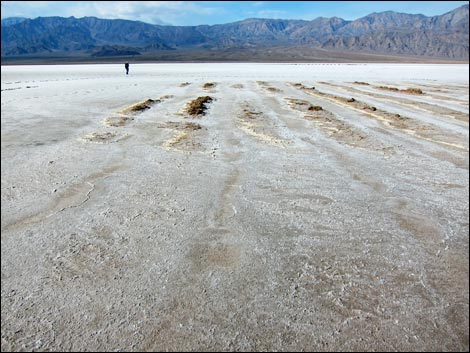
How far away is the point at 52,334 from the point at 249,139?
21.9ft

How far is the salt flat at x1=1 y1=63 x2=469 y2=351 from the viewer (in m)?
2.83

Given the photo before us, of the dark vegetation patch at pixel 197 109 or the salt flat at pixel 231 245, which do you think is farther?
the dark vegetation patch at pixel 197 109

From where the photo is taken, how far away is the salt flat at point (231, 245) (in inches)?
111

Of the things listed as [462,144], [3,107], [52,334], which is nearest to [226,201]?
[52,334]

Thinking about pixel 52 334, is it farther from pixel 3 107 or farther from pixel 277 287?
pixel 3 107

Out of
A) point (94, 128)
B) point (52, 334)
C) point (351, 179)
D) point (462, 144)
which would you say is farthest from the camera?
point (94, 128)

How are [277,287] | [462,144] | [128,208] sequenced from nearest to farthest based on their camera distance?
[277,287], [128,208], [462,144]

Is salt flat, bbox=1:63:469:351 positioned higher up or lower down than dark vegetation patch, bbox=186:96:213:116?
lower down

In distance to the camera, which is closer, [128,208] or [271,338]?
[271,338]

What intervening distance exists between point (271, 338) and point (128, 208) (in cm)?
274

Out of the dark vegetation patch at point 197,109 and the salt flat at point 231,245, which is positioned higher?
the dark vegetation patch at point 197,109

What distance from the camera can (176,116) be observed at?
11.8 metres

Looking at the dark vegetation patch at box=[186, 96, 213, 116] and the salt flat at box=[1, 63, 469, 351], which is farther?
the dark vegetation patch at box=[186, 96, 213, 116]

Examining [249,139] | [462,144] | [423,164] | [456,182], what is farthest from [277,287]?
[462,144]
